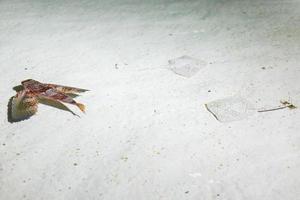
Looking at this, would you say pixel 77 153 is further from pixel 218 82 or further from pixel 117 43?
pixel 117 43

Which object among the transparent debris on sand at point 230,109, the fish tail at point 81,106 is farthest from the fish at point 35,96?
the transparent debris on sand at point 230,109

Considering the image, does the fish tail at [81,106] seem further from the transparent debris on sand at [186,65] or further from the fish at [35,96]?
the transparent debris on sand at [186,65]

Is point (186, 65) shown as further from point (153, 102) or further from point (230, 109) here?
point (230, 109)

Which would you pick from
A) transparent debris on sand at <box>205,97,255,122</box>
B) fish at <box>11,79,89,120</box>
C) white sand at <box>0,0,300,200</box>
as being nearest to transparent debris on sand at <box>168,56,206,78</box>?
white sand at <box>0,0,300,200</box>

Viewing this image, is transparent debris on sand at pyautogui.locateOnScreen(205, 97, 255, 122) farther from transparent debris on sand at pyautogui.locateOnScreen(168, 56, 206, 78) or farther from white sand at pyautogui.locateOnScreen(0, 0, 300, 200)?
transparent debris on sand at pyautogui.locateOnScreen(168, 56, 206, 78)

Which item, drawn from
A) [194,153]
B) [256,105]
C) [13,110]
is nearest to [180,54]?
[256,105]

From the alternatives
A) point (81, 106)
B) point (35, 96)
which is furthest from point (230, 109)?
point (35, 96)
